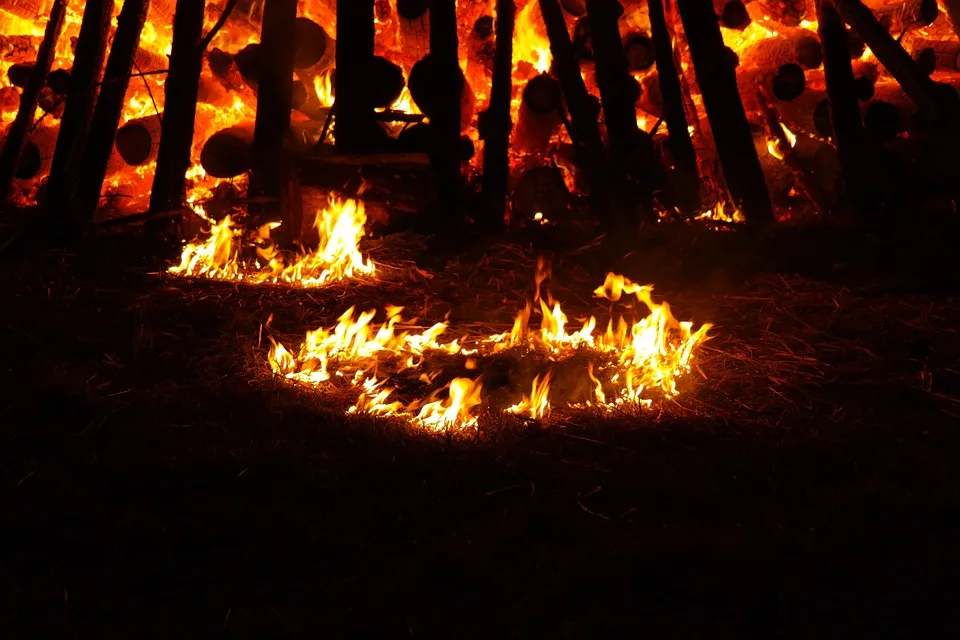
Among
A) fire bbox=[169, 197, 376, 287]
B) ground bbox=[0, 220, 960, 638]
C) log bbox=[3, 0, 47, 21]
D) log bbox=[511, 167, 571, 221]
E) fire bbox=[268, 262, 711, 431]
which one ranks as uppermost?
log bbox=[3, 0, 47, 21]

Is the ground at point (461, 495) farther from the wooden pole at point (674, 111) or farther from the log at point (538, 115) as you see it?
the log at point (538, 115)

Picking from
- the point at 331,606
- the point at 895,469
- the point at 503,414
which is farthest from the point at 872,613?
the point at 503,414

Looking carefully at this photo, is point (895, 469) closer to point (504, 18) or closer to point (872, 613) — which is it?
point (872, 613)

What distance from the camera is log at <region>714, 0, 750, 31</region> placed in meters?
7.91

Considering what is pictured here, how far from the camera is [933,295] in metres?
5.45

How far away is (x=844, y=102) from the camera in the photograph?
691 cm

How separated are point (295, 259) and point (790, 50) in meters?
4.88

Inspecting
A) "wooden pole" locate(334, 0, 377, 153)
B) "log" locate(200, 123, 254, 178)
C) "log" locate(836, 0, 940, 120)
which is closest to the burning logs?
"log" locate(200, 123, 254, 178)

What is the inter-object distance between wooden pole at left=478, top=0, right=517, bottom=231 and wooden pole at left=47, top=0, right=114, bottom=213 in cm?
316

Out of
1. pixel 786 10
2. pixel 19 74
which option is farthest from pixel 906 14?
pixel 19 74

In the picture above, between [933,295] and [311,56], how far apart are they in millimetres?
5347

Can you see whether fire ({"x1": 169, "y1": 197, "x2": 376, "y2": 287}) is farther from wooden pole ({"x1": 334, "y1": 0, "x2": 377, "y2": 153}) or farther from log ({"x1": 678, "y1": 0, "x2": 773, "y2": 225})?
log ({"x1": 678, "y1": 0, "x2": 773, "y2": 225})

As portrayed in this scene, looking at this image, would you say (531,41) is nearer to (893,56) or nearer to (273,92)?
(273,92)

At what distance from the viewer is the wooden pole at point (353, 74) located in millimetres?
6578
